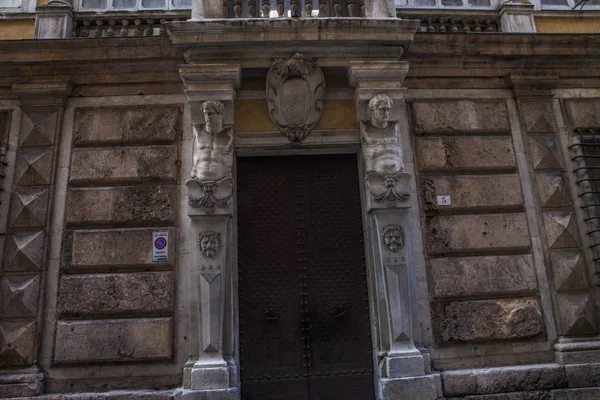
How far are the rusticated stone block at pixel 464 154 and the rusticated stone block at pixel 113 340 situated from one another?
3.91 meters

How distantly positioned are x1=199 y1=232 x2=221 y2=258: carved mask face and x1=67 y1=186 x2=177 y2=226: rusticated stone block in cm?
66

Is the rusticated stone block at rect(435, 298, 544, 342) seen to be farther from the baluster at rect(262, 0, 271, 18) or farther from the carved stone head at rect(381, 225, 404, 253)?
the baluster at rect(262, 0, 271, 18)

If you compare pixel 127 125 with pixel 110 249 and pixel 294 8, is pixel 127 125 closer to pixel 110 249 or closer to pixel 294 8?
pixel 110 249

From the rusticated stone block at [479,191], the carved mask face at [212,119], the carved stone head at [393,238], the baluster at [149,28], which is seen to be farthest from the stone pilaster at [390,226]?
the baluster at [149,28]

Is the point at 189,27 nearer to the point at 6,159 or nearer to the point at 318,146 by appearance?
the point at 318,146

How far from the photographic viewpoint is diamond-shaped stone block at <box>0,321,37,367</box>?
18.0 feet

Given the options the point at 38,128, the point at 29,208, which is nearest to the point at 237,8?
the point at 38,128

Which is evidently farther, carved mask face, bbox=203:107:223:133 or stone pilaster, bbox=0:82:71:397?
carved mask face, bbox=203:107:223:133

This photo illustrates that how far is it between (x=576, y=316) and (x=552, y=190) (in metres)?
1.63

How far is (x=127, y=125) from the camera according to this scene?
6258mm

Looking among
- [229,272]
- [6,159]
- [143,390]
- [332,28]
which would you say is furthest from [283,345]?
[6,159]

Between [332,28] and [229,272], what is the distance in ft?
10.6

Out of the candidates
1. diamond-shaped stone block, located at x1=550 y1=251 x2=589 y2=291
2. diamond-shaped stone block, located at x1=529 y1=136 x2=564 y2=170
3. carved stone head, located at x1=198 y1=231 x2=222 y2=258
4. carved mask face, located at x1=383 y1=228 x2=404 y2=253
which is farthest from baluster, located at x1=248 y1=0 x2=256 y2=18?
diamond-shaped stone block, located at x1=550 y1=251 x2=589 y2=291

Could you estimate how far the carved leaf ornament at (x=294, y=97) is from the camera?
594cm
